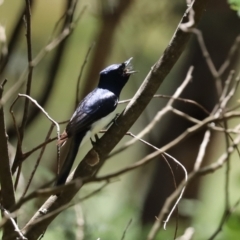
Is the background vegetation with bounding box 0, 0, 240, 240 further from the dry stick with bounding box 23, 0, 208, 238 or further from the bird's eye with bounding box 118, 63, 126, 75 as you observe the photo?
the dry stick with bounding box 23, 0, 208, 238

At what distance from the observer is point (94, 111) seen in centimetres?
114

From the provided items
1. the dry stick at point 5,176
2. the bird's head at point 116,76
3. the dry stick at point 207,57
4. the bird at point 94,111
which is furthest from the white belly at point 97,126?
the dry stick at point 207,57

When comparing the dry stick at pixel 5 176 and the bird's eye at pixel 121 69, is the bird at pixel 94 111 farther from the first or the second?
the dry stick at pixel 5 176

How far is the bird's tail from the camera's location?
0.96 m

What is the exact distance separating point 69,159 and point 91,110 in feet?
0.55

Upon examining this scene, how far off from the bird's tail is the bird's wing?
0.09 ft

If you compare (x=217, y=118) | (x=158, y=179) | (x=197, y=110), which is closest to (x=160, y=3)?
(x=197, y=110)

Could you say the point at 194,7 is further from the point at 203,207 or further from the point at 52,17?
the point at 52,17

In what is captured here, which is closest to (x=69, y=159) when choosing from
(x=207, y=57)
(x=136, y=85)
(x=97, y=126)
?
(x=97, y=126)

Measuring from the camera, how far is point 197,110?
195 cm

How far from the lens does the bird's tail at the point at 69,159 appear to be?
959 mm

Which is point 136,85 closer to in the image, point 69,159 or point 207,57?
point 69,159

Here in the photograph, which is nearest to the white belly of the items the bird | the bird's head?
the bird

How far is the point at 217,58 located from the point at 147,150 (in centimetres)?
57
